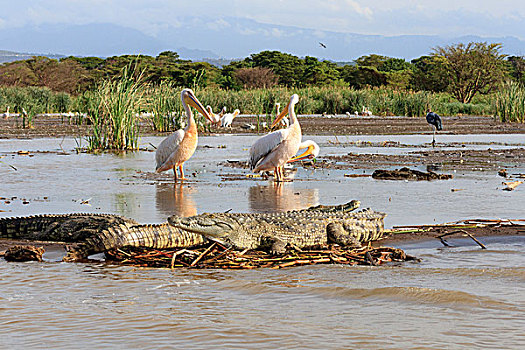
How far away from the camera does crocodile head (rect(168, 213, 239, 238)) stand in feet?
19.2

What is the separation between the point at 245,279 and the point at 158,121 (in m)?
18.8

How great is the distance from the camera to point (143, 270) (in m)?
5.61

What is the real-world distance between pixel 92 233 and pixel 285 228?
5.50ft

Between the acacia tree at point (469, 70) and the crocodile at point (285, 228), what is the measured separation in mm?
52495

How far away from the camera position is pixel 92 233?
254 inches

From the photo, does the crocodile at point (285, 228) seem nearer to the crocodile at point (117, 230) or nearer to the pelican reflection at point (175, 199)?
the crocodile at point (117, 230)

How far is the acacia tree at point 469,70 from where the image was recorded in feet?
187

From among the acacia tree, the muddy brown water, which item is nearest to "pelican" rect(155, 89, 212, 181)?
the muddy brown water

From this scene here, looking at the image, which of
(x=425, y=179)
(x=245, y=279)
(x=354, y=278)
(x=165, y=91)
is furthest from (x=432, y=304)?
(x=165, y=91)

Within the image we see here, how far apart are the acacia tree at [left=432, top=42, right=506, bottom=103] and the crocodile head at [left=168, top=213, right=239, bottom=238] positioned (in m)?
53.4

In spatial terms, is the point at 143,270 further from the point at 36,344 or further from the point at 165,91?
the point at 165,91

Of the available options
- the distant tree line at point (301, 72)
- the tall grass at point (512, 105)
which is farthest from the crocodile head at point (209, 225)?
the distant tree line at point (301, 72)

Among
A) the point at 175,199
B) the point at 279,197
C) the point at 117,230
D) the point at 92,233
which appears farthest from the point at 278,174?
the point at 117,230

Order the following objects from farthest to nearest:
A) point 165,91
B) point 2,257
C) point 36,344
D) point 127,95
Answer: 1. point 165,91
2. point 127,95
3. point 2,257
4. point 36,344
